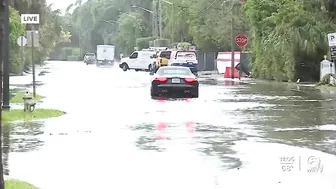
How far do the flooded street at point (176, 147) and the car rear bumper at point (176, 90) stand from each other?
4479 millimetres

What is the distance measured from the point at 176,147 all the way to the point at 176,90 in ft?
49.3

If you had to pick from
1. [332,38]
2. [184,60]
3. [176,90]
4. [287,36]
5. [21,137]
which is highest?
[287,36]

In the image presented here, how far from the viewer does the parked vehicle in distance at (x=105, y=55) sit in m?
85.8

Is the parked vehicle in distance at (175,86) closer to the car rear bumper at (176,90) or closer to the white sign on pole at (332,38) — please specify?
the car rear bumper at (176,90)

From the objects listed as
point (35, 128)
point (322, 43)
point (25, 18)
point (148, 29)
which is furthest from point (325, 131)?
point (148, 29)

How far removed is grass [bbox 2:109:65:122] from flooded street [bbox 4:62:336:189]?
456 millimetres

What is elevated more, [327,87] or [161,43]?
[161,43]

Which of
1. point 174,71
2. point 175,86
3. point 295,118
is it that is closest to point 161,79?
point 175,86

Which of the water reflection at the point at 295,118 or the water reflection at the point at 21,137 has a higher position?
the water reflection at the point at 295,118

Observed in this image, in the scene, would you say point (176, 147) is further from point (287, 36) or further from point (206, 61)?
point (206, 61)

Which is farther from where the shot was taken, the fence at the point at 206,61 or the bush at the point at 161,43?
the bush at the point at 161,43

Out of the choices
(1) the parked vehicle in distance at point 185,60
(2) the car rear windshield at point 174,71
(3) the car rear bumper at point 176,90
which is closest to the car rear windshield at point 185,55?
(1) the parked vehicle in distance at point 185,60

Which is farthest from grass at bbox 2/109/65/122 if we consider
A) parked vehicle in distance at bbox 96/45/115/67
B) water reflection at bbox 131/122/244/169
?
parked vehicle in distance at bbox 96/45/115/67

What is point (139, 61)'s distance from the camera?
6606cm
